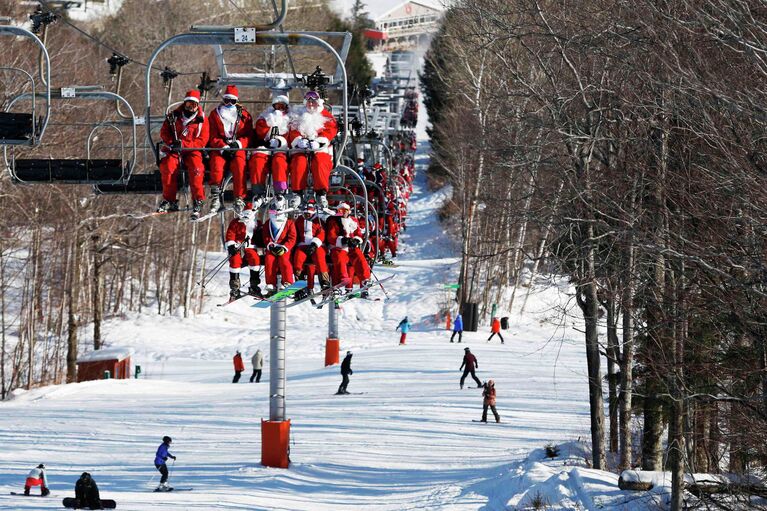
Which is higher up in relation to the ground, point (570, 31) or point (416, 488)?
point (570, 31)

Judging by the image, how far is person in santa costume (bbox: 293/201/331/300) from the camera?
50.9 ft

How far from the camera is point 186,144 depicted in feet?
43.4

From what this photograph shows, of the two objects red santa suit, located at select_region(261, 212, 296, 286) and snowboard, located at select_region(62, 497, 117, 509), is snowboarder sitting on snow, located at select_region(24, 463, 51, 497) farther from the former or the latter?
red santa suit, located at select_region(261, 212, 296, 286)

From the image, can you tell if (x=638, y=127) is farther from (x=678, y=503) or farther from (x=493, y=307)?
(x=493, y=307)

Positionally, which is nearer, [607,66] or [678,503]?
[678,503]

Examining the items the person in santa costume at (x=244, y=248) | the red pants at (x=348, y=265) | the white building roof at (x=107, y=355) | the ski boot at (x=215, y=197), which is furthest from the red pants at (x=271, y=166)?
the white building roof at (x=107, y=355)

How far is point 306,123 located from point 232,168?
1.00 meters

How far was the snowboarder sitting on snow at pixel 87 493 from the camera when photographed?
18.3 meters

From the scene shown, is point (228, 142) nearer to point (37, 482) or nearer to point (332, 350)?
point (37, 482)

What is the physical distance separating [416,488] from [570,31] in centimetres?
867

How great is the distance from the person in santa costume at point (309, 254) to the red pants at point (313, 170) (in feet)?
5.41

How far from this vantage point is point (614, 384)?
2145 cm

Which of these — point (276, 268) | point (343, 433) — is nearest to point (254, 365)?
point (343, 433)

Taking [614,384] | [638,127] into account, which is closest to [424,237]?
[614,384]
